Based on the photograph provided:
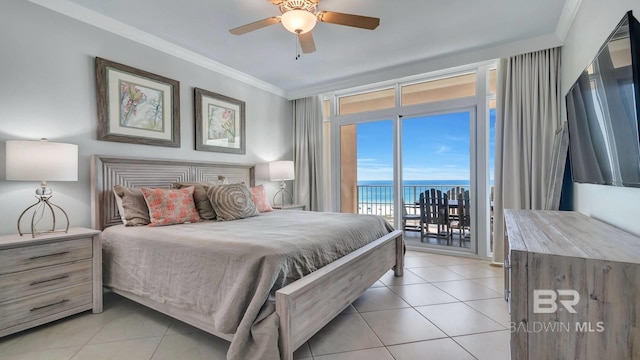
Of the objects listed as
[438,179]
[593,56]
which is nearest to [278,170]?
[438,179]

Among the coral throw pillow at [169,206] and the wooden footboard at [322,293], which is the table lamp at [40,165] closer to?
the coral throw pillow at [169,206]

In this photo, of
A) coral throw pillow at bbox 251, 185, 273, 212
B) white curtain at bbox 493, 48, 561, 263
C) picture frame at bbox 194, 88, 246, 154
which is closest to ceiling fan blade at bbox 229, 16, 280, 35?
picture frame at bbox 194, 88, 246, 154

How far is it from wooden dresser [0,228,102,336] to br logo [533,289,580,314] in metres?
2.95

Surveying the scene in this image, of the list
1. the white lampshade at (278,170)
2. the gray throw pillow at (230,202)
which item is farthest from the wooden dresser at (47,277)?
the white lampshade at (278,170)

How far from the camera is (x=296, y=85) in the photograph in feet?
15.9

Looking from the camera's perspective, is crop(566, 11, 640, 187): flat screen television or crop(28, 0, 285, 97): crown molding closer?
crop(566, 11, 640, 187): flat screen television

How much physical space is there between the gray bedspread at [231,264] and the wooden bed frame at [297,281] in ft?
0.26

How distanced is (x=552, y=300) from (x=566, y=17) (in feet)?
9.65

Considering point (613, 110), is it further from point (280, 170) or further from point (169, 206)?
point (280, 170)

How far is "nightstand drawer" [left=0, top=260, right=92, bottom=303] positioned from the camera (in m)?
1.90

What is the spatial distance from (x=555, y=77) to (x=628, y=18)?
7.68 ft

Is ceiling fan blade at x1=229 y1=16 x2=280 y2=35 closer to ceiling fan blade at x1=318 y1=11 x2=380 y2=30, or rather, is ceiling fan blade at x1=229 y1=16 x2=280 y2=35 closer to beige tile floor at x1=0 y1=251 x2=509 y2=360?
ceiling fan blade at x1=318 y1=11 x2=380 y2=30

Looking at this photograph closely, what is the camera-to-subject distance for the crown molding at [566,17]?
2.48 m

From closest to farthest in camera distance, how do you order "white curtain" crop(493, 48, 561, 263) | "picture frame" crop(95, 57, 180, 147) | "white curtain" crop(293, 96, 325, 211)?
"picture frame" crop(95, 57, 180, 147) → "white curtain" crop(493, 48, 561, 263) → "white curtain" crop(293, 96, 325, 211)
